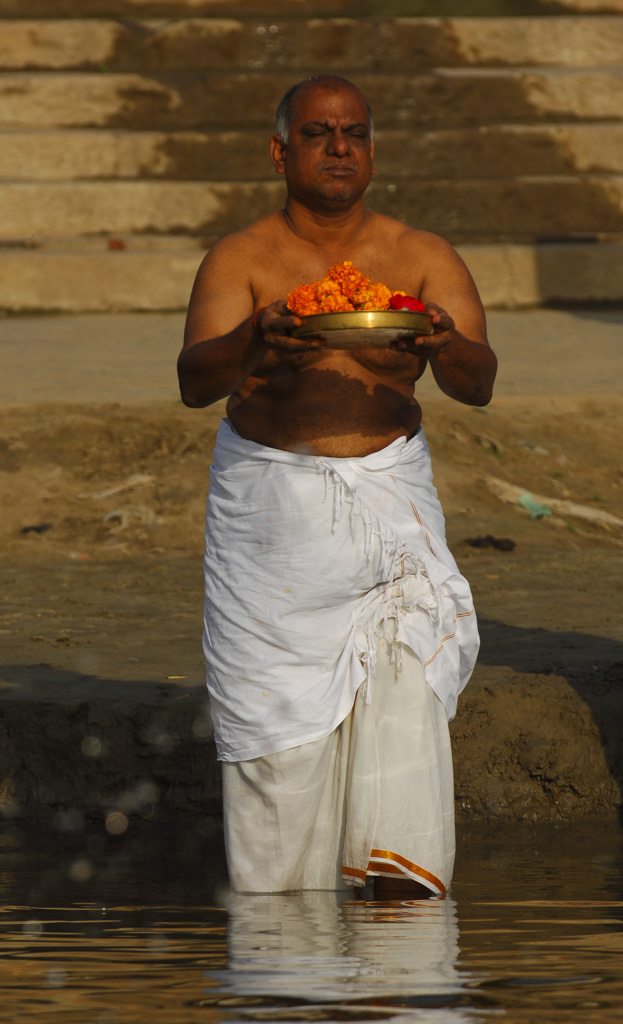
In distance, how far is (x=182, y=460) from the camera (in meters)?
8.00

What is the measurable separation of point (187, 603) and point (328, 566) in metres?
2.97

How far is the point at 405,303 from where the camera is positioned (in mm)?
3213

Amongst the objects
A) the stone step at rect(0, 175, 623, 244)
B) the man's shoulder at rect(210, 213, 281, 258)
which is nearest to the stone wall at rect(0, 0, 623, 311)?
the stone step at rect(0, 175, 623, 244)

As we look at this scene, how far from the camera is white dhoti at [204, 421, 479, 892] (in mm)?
3393

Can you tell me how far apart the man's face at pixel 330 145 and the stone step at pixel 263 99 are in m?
10.7

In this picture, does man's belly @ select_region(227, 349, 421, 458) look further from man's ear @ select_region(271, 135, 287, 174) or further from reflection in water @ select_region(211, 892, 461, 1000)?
reflection in water @ select_region(211, 892, 461, 1000)

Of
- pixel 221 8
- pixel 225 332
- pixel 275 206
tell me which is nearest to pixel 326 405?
pixel 225 332

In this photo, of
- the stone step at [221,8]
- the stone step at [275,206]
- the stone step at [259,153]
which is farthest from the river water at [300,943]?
the stone step at [221,8]

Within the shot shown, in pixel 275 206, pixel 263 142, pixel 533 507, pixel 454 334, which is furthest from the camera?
pixel 263 142

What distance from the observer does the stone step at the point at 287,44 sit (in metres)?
14.3

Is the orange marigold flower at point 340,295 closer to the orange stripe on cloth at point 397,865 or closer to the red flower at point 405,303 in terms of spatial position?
the red flower at point 405,303

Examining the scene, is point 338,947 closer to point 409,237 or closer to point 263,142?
point 409,237

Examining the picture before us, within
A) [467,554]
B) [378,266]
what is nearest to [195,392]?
[378,266]

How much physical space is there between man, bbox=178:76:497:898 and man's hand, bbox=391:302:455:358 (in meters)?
0.10
